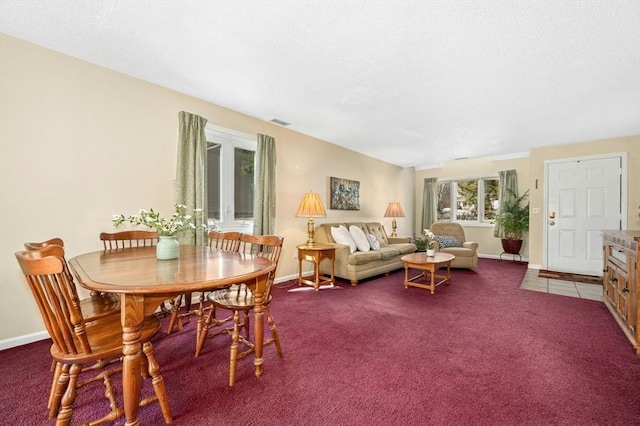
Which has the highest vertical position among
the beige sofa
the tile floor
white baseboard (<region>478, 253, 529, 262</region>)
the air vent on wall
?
the air vent on wall

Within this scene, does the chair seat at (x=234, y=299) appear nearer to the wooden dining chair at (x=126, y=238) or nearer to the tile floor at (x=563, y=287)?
the wooden dining chair at (x=126, y=238)

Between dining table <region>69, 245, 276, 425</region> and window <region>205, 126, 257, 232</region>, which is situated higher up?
window <region>205, 126, 257, 232</region>

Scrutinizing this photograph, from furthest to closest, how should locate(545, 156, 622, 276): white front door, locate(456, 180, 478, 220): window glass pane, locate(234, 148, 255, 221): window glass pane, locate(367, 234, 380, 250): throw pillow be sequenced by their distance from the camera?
locate(456, 180, 478, 220): window glass pane < locate(367, 234, 380, 250): throw pillow < locate(545, 156, 622, 276): white front door < locate(234, 148, 255, 221): window glass pane

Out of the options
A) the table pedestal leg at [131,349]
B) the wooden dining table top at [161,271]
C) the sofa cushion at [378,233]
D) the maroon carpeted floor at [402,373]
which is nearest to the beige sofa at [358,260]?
the sofa cushion at [378,233]

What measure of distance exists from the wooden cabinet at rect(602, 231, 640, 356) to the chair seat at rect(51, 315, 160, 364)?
344cm

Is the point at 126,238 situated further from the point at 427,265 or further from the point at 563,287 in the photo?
the point at 563,287

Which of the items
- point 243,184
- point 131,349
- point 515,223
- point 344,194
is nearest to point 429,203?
point 515,223

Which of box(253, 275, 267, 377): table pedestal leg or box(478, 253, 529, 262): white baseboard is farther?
box(478, 253, 529, 262): white baseboard

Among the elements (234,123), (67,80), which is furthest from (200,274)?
(234,123)

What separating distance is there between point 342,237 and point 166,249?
2.98 metres

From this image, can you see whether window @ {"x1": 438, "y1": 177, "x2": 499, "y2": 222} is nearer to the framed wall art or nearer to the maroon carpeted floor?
the framed wall art

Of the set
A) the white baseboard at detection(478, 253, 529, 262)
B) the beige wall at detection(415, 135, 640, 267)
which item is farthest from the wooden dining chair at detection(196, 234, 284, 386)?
the white baseboard at detection(478, 253, 529, 262)

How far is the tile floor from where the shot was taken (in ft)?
12.1

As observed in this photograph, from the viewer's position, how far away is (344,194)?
5.50 meters
